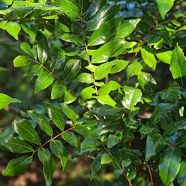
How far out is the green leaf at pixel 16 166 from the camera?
893mm

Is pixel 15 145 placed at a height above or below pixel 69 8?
below

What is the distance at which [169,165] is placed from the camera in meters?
0.82

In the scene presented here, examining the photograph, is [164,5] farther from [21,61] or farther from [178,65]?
[21,61]

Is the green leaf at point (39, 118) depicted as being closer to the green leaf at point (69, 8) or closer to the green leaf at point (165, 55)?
the green leaf at point (69, 8)

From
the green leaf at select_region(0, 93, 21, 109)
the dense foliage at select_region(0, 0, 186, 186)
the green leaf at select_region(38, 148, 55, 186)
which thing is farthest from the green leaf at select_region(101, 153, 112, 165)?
the green leaf at select_region(0, 93, 21, 109)

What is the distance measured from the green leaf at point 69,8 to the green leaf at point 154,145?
0.35 meters

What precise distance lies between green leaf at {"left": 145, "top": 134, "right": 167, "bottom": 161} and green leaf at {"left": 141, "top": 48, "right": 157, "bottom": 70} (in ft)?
1.00

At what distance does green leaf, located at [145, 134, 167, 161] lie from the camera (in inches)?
32.9

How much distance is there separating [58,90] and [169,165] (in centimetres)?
36

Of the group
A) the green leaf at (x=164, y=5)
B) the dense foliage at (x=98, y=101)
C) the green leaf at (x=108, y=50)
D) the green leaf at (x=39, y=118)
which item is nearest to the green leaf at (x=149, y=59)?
the dense foliage at (x=98, y=101)

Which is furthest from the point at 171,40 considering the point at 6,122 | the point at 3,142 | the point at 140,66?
the point at 6,122

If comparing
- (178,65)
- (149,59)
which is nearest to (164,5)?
(178,65)

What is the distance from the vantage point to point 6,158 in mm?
3691

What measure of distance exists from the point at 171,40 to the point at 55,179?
2933 millimetres
